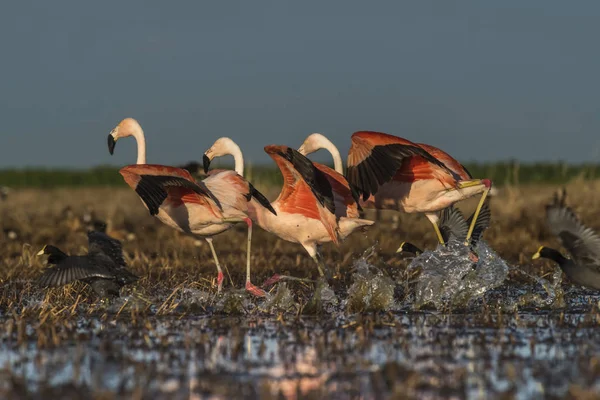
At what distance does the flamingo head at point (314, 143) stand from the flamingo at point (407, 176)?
75 centimetres

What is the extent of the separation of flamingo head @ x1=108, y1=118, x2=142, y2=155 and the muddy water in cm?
339

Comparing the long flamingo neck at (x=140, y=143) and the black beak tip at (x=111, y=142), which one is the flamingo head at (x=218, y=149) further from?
the black beak tip at (x=111, y=142)

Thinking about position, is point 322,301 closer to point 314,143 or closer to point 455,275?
point 455,275

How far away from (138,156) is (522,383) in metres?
5.88

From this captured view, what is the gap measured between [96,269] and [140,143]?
2.24 m

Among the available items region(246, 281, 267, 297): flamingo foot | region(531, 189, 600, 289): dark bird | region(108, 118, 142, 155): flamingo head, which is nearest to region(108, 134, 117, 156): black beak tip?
region(108, 118, 142, 155): flamingo head

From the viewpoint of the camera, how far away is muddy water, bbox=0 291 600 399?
4.39 meters

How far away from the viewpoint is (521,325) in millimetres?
6504

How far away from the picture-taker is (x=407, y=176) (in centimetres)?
888

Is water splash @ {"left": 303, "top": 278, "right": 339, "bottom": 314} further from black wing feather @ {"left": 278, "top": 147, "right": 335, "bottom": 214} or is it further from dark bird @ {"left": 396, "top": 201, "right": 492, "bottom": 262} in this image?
dark bird @ {"left": 396, "top": 201, "right": 492, "bottom": 262}

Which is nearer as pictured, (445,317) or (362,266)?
(445,317)

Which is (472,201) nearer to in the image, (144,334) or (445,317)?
(445,317)

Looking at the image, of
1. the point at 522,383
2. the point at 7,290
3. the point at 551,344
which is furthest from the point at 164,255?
the point at 522,383

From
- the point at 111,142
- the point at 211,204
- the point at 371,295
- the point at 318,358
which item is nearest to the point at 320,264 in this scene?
the point at 211,204
